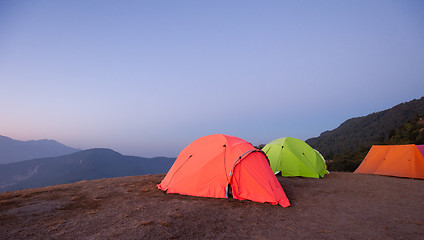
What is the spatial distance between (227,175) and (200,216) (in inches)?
82.1

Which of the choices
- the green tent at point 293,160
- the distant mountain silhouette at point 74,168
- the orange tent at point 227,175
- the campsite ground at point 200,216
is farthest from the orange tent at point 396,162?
the distant mountain silhouette at point 74,168

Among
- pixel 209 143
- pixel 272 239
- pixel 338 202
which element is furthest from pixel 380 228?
pixel 209 143

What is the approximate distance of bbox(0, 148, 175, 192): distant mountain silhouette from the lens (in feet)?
395

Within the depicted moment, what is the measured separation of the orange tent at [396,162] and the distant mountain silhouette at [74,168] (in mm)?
110156

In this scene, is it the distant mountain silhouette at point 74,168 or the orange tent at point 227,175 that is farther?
the distant mountain silhouette at point 74,168

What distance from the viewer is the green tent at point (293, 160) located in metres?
11.1

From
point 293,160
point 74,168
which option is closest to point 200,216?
point 293,160

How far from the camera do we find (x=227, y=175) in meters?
6.84

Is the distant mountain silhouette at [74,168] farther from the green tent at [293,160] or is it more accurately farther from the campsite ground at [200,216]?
the campsite ground at [200,216]

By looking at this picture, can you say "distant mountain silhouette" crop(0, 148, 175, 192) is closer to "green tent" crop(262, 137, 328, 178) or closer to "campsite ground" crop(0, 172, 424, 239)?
"green tent" crop(262, 137, 328, 178)

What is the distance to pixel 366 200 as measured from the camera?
22.3 feet

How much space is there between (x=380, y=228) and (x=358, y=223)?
0.41m

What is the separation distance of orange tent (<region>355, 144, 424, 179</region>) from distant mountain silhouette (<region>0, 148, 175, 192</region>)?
361 feet

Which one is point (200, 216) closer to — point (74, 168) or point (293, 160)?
point (293, 160)
